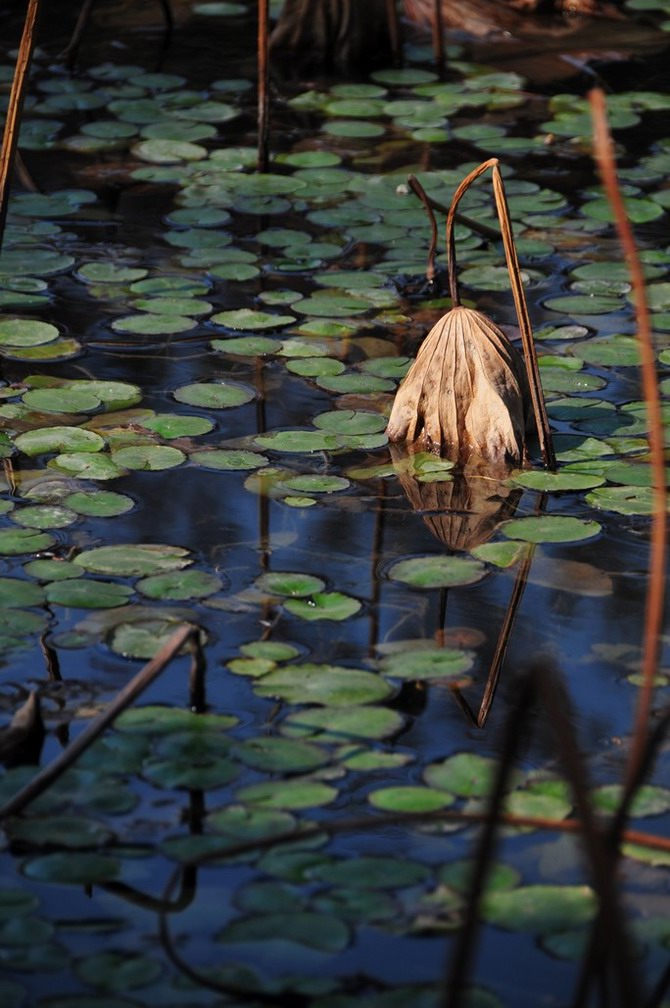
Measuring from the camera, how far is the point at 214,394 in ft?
10.0

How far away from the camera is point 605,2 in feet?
20.8

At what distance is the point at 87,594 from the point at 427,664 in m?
0.57

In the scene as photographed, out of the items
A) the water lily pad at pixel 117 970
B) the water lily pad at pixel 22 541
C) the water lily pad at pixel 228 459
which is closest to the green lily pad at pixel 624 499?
the water lily pad at pixel 228 459

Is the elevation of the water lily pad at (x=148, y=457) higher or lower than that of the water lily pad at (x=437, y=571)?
higher

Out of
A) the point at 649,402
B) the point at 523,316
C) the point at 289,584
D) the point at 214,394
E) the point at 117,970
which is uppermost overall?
the point at 649,402

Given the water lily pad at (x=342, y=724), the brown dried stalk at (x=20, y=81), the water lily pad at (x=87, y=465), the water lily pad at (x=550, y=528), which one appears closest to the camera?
the water lily pad at (x=342, y=724)

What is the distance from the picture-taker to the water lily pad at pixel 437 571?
7.84 feet

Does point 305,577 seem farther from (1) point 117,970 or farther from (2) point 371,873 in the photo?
(1) point 117,970

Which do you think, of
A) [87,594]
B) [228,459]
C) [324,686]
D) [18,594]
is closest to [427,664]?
[324,686]

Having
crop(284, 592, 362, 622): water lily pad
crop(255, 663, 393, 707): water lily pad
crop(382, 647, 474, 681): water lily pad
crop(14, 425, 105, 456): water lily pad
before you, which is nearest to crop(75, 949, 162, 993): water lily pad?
crop(255, 663, 393, 707): water lily pad

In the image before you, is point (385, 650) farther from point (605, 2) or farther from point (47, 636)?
point (605, 2)

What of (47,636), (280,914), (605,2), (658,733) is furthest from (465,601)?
(605,2)

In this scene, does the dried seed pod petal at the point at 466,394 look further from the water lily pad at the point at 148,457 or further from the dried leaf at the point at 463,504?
the water lily pad at the point at 148,457

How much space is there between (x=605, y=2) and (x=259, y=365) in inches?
154
